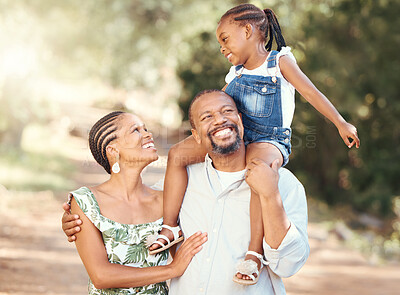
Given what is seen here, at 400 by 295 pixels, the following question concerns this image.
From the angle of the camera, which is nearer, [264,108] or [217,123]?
[217,123]

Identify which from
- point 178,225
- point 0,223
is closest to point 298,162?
point 0,223

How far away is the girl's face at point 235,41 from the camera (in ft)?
9.99

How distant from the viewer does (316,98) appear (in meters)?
2.80

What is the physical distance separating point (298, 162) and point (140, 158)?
9728mm

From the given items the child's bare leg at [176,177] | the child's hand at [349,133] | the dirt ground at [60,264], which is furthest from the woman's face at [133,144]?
the dirt ground at [60,264]

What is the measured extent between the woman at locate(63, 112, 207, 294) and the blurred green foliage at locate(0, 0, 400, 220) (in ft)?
15.2

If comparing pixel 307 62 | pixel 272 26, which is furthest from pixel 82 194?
pixel 307 62

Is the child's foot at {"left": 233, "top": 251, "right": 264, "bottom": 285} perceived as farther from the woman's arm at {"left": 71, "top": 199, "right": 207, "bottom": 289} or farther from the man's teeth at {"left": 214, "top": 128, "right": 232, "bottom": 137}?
the man's teeth at {"left": 214, "top": 128, "right": 232, "bottom": 137}

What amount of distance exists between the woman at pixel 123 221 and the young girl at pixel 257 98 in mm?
97

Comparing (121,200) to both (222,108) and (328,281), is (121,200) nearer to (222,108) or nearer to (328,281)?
(222,108)

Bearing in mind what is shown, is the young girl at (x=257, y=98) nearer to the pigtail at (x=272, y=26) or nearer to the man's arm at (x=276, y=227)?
the pigtail at (x=272, y=26)

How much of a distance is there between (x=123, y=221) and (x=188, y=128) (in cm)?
537

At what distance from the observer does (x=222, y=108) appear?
107 inches

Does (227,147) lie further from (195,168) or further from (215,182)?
(195,168)
